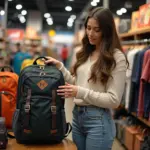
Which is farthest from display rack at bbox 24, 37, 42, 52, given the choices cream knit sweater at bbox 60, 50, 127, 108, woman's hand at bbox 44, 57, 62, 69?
cream knit sweater at bbox 60, 50, 127, 108

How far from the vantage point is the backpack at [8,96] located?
258 centimetres

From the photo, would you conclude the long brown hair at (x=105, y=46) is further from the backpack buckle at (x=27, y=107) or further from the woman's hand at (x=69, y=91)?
the backpack buckle at (x=27, y=107)

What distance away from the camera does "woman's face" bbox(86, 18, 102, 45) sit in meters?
2.05

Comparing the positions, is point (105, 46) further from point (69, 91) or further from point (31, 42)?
point (31, 42)

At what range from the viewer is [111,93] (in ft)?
6.59

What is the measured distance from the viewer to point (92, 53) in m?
2.25

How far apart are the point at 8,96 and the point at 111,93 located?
3.27ft

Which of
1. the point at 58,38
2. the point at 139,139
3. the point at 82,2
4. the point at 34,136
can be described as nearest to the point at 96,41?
the point at 34,136

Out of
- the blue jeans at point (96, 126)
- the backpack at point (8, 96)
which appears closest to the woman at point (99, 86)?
the blue jeans at point (96, 126)

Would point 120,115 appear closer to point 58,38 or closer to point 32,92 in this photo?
point 32,92

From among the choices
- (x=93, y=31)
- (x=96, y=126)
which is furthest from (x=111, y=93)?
(x=93, y=31)

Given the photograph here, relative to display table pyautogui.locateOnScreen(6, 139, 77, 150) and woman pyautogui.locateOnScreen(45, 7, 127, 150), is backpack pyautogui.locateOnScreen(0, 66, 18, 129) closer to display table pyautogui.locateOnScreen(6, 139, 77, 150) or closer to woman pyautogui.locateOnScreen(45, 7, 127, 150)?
display table pyautogui.locateOnScreen(6, 139, 77, 150)

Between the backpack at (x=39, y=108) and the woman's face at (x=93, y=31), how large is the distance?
34 centimetres

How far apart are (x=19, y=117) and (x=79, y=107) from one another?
404 millimetres
